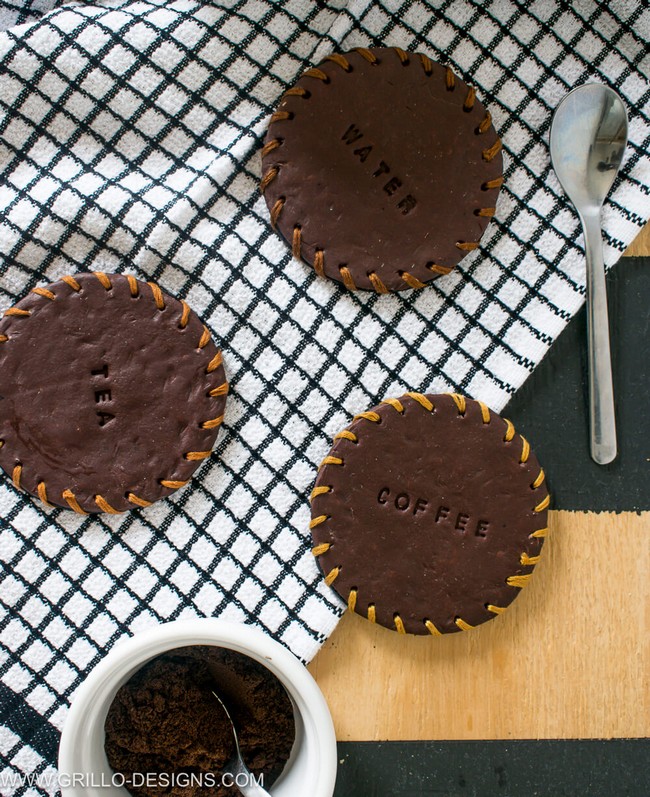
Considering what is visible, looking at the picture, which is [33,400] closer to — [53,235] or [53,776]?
[53,235]

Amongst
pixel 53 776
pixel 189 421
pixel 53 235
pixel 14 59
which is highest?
pixel 14 59

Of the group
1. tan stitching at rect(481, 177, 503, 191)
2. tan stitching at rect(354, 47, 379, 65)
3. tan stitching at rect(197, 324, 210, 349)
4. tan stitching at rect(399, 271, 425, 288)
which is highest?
tan stitching at rect(354, 47, 379, 65)

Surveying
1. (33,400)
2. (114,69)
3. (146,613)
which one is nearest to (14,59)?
(114,69)

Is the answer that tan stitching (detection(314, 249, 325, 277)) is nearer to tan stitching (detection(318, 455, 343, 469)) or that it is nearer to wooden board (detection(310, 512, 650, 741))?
tan stitching (detection(318, 455, 343, 469))

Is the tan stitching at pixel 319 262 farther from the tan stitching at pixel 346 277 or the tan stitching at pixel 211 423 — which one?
the tan stitching at pixel 211 423

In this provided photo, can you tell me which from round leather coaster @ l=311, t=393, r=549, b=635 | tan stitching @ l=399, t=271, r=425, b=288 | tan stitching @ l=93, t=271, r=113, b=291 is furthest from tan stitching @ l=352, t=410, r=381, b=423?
tan stitching @ l=93, t=271, r=113, b=291

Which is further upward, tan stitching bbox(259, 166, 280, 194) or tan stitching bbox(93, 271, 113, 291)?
tan stitching bbox(259, 166, 280, 194)

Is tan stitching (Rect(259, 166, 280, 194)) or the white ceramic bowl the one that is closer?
the white ceramic bowl

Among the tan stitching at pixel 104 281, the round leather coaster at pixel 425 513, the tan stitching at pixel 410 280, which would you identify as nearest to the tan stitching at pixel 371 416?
the round leather coaster at pixel 425 513
